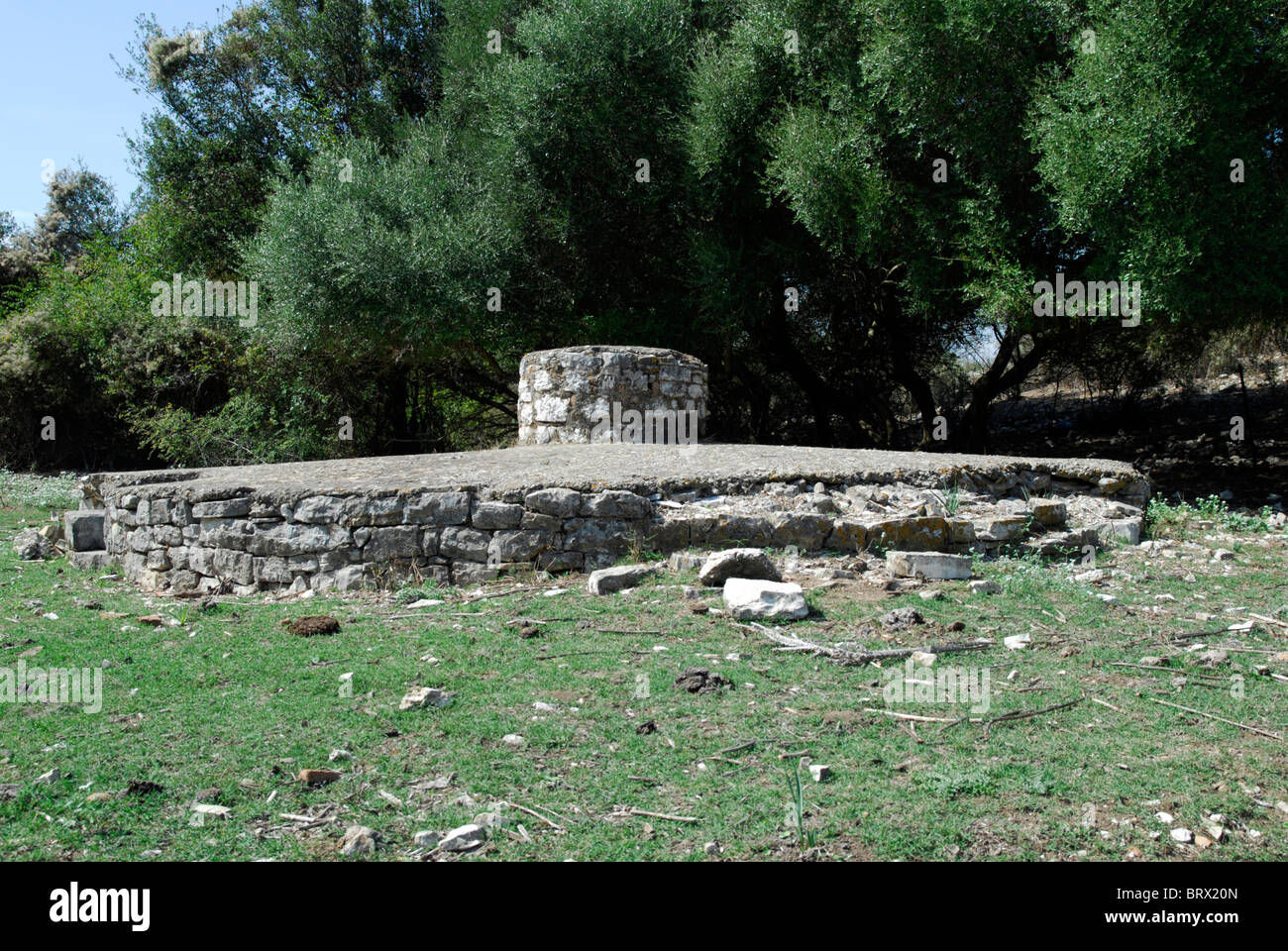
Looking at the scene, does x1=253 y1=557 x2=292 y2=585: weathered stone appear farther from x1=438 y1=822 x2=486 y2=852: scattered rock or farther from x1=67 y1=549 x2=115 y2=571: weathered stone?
x1=438 y1=822 x2=486 y2=852: scattered rock

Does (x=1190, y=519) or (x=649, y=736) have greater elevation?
(x=1190, y=519)

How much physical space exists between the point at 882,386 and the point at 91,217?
31.4 metres

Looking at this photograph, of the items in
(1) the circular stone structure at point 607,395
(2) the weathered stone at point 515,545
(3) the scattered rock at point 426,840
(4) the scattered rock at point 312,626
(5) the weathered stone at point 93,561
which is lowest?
(3) the scattered rock at point 426,840

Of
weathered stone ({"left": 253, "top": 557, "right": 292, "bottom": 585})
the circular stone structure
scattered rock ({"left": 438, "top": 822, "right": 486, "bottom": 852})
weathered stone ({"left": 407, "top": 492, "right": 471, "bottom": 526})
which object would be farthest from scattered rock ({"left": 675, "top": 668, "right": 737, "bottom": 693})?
the circular stone structure

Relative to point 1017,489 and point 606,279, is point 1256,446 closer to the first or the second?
point 1017,489

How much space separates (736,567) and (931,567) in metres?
1.37

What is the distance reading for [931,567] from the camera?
6.00m

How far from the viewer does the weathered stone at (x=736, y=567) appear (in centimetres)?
575

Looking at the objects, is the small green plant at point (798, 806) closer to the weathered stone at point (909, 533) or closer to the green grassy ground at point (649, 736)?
the green grassy ground at point (649, 736)

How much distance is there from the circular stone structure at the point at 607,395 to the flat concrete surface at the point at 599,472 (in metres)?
0.57

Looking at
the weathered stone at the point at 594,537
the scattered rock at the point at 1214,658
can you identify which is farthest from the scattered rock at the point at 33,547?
the scattered rock at the point at 1214,658

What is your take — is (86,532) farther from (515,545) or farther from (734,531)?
(734,531)

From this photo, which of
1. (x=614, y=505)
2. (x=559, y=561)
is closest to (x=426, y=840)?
(x=559, y=561)

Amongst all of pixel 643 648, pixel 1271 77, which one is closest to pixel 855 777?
pixel 643 648
